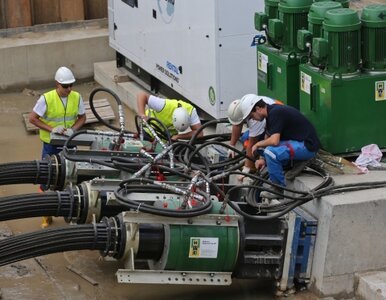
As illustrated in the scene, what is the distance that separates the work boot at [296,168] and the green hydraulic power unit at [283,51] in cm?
103

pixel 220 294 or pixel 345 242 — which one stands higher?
pixel 345 242

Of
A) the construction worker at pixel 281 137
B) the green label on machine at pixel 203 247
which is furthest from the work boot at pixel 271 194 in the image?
the green label on machine at pixel 203 247

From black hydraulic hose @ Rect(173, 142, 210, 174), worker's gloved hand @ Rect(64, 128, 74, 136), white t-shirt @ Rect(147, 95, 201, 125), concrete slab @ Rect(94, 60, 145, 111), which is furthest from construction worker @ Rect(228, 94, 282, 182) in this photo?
concrete slab @ Rect(94, 60, 145, 111)

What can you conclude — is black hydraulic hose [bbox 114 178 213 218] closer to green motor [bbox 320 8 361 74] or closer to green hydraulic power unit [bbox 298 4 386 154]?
green hydraulic power unit [bbox 298 4 386 154]

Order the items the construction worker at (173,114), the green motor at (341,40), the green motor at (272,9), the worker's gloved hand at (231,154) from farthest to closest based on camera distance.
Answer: the green motor at (272,9) → the construction worker at (173,114) → the worker's gloved hand at (231,154) → the green motor at (341,40)

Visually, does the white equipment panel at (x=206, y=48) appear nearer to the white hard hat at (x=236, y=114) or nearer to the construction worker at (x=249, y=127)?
the construction worker at (x=249, y=127)

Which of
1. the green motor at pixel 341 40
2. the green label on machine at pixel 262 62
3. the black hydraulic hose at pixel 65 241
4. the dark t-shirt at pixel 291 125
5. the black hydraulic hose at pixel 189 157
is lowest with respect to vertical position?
the black hydraulic hose at pixel 65 241

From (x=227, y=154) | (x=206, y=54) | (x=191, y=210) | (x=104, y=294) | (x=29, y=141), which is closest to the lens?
(x=191, y=210)

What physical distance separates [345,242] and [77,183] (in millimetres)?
2776

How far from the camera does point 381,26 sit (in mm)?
9992

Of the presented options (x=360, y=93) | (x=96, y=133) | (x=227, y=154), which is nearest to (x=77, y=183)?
(x=96, y=133)

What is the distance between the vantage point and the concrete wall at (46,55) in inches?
634

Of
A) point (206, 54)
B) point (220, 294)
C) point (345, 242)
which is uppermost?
point (206, 54)

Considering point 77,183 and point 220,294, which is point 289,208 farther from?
point 77,183
